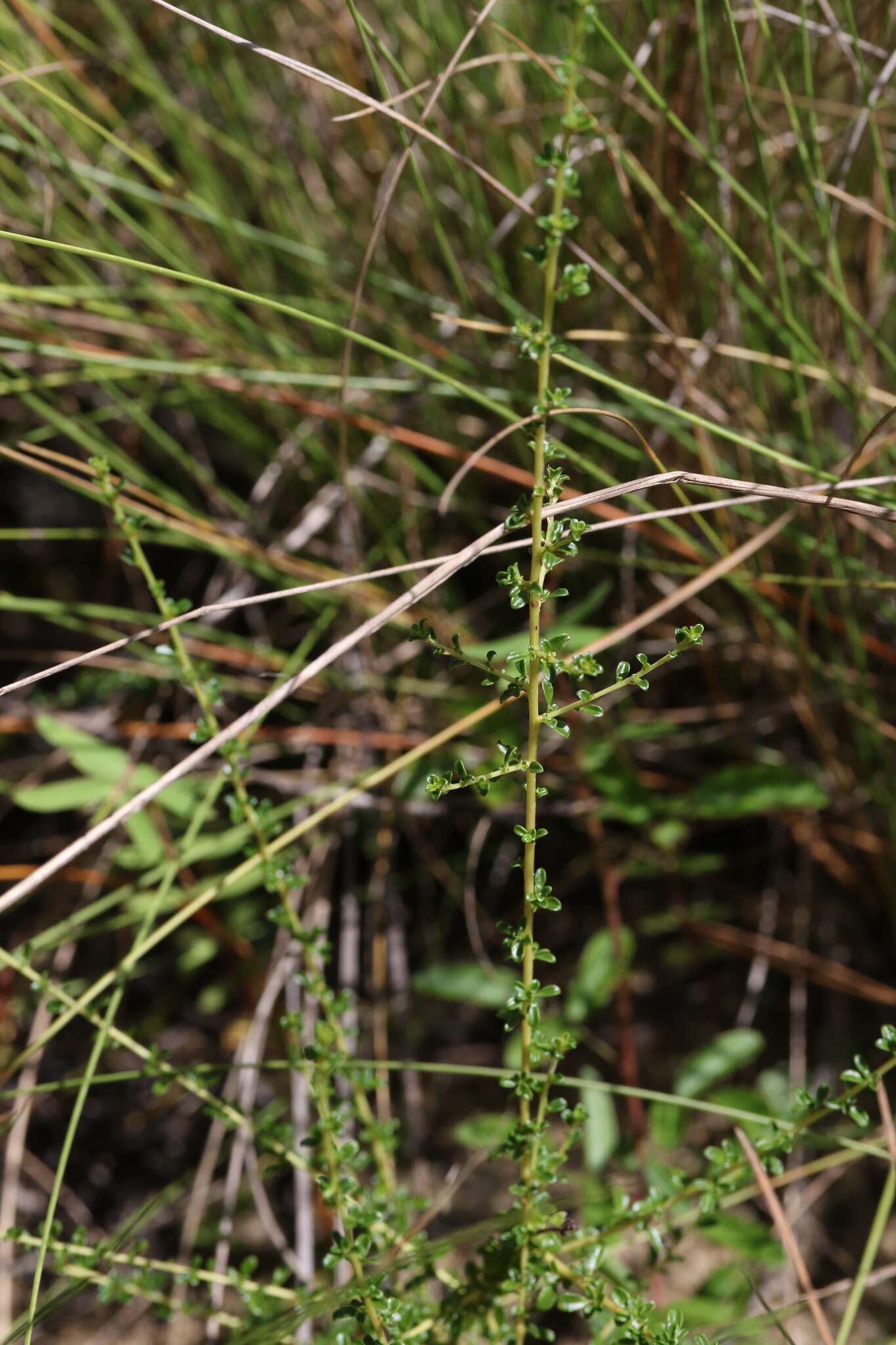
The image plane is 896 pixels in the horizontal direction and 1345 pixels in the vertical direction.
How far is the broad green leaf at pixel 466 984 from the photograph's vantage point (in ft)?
3.15

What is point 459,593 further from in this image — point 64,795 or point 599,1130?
point 599,1130

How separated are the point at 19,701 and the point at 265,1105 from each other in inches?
21.3

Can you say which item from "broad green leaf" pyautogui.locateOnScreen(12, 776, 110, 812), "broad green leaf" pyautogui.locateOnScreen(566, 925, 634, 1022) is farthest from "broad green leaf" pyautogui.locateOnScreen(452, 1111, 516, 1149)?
"broad green leaf" pyautogui.locateOnScreen(12, 776, 110, 812)

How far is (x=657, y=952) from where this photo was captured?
115 cm

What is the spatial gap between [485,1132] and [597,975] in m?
0.17

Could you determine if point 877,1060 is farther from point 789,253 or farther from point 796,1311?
point 789,253

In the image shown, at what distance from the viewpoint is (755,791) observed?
0.93m

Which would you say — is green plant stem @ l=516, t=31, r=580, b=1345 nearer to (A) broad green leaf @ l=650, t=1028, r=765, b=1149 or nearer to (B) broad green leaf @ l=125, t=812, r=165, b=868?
(A) broad green leaf @ l=650, t=1028, r=765, b=1149

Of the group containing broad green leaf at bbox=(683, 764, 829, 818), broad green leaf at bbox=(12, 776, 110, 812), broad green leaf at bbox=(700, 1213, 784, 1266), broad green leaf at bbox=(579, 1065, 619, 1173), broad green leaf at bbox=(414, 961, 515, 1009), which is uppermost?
broad green leaf at bbox=(683, 764, 829, 818)

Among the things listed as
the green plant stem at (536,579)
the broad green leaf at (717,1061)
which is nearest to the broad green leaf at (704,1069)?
the broad green leaf at (717,1061)

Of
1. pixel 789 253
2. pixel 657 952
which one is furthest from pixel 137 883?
pixel 789 253

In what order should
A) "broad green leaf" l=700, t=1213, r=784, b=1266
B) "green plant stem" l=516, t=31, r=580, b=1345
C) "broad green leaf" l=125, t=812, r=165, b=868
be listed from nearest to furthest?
1. "green plant stem" l=516, t=31, r=580, b=1345
2. "broad green leaf" l=700, t=1213, r=784, b=1266
3. "broad green leaf" l=125, t=812, r=165, b=868

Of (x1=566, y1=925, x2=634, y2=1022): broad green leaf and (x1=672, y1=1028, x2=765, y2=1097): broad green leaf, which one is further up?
(x1=566, y1=925, x2=634, y2=1022): broad green leaf

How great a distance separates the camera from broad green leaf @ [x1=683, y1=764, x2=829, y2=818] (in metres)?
0.92
